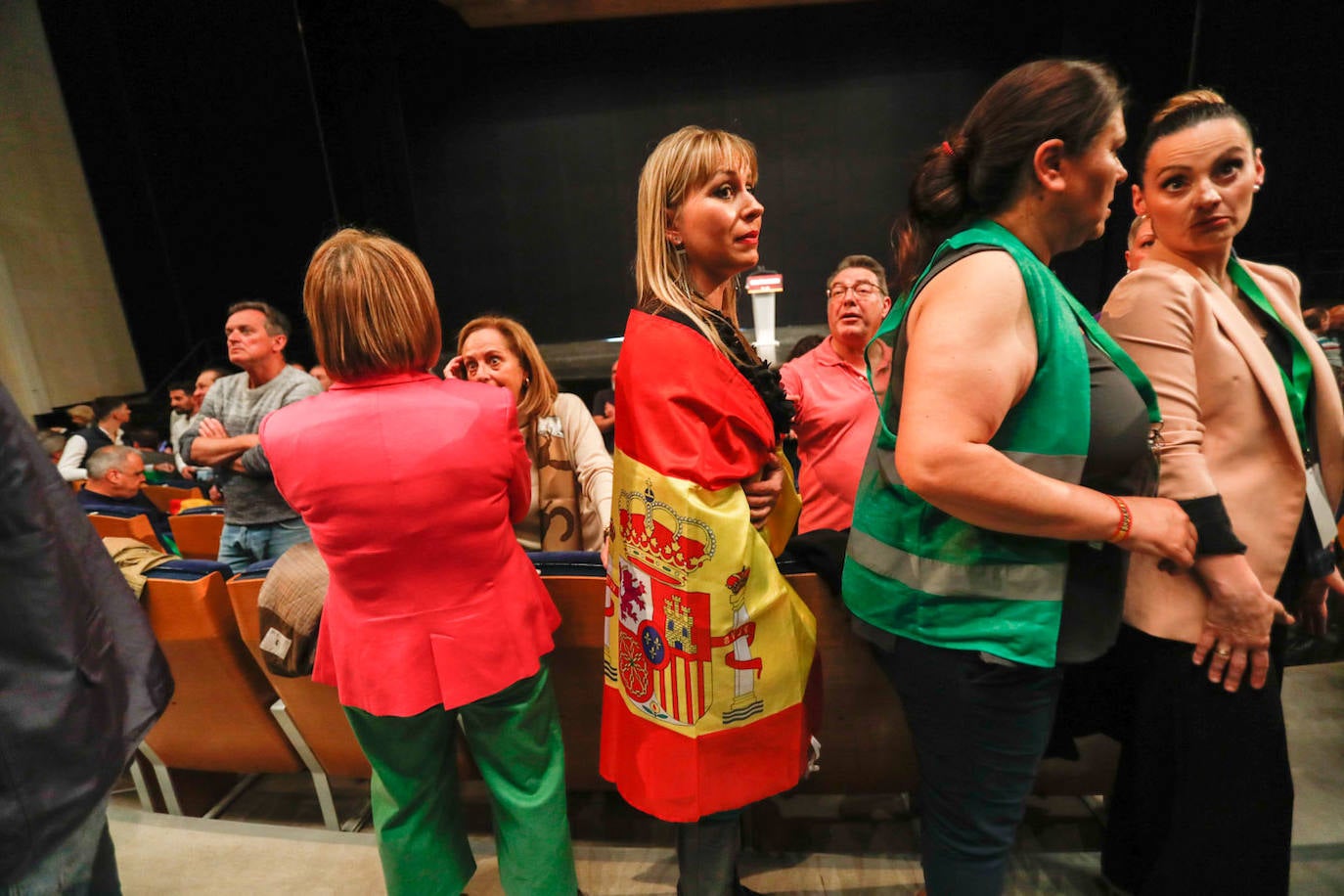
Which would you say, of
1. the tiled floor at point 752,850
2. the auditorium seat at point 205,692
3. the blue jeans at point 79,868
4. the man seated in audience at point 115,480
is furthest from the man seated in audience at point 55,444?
the blue jeans at point 79,868

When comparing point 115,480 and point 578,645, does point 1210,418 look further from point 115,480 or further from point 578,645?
point 115,480

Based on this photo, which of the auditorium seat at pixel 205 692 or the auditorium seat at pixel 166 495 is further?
the auditorium seat at pixel 166 495

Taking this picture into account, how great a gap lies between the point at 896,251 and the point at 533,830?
1.33 metres

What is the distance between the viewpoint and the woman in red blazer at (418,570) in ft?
3.55

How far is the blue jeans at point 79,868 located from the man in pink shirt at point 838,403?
166 centimetres

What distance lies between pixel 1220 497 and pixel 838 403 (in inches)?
43.1

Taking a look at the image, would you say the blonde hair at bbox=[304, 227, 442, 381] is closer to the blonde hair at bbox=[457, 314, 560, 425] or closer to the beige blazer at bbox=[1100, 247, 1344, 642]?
the blonde hair at bbox=[457, 314, 560, 425]

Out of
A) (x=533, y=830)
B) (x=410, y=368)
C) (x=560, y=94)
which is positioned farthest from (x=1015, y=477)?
(x=560, y=94)

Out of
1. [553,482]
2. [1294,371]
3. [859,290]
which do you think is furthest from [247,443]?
[1294,371]

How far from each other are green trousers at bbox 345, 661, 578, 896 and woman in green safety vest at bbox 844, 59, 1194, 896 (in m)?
0.73

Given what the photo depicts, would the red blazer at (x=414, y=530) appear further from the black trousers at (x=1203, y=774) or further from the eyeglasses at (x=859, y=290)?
the eyeglasses at (x=859, y=290)

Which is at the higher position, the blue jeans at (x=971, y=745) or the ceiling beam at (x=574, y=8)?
the ceiling beam at (x=574, y=8)

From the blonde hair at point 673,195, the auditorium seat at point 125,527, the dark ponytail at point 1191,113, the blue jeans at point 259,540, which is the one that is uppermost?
the dark ponytail at point 1191,113

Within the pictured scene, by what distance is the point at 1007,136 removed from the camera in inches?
32.8
